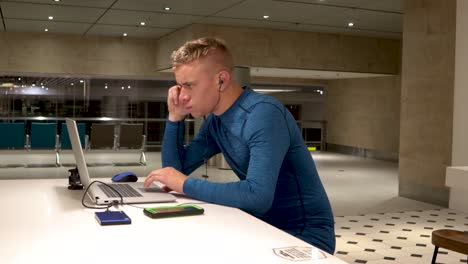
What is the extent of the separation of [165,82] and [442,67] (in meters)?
8.34

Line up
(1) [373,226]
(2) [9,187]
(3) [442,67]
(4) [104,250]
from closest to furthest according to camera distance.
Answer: (4) [104,250]
(2) [9,187]
(1) [373,226]
(3) [442,67]

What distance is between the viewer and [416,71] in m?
7.92

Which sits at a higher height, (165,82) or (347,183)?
(165,82)

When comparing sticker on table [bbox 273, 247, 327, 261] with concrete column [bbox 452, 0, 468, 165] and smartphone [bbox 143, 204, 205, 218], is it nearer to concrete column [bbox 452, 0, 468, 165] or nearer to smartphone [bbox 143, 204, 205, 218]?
smartphone [bbox 143, 204, 205, 218]

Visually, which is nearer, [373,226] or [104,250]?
[104,250]

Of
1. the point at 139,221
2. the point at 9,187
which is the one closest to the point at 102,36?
the point at 9,187

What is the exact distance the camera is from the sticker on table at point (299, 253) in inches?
56.2

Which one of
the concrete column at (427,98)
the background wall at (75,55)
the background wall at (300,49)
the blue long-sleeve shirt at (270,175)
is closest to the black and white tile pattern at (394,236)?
the concrete column at (427,98)

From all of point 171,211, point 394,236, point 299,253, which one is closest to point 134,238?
point 171,211

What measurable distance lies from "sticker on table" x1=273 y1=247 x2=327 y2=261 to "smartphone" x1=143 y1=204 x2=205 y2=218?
0.48 metres

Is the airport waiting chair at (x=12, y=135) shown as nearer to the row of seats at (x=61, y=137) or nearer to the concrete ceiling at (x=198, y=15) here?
the row of seats at (x=61, y=137)

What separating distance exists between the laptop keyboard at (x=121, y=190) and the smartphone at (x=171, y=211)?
27 centimetres

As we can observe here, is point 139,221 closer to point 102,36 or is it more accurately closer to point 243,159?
point 243,159

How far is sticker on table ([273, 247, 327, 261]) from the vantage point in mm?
1429
